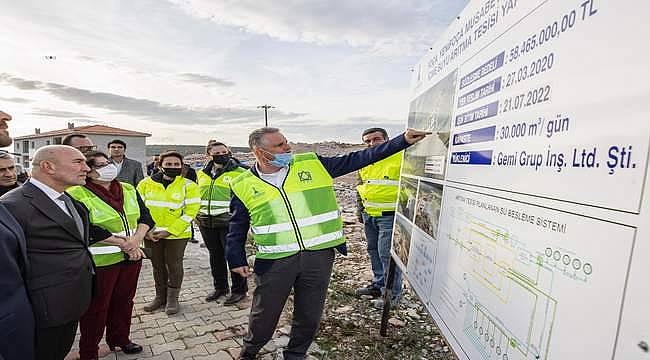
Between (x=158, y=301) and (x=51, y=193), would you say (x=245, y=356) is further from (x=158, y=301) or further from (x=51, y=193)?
(x=51, y=193)

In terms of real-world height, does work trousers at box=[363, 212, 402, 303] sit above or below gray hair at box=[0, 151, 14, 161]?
below

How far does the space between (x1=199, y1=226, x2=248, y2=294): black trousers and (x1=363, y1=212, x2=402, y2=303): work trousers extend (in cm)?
182

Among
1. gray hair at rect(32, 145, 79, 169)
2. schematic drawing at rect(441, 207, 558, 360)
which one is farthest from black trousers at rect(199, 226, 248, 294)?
schematic drawing at rect(441, 207, 558, 360)

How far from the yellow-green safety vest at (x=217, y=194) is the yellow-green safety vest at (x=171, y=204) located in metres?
Result: 0.35

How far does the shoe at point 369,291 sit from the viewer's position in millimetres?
4969

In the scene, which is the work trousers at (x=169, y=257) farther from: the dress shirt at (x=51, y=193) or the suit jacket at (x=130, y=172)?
the dress shirt at (x=51, y=193)

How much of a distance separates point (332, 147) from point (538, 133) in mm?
29987

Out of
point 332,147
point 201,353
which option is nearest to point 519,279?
point 201,353

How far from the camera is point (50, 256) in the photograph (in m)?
2.28

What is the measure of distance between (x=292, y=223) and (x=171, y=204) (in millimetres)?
2013

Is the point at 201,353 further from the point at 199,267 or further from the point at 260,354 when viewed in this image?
the point at 199,267

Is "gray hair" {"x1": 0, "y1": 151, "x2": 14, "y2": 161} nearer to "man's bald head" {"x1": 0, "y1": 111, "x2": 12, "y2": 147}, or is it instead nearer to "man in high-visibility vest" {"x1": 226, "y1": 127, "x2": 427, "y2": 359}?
"man's bald head" {"x1": 0, "y1": 111, "x2": 12, "y2": 147}

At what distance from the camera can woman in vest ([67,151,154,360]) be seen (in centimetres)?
308

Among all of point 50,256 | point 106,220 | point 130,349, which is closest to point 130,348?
point 130,349
